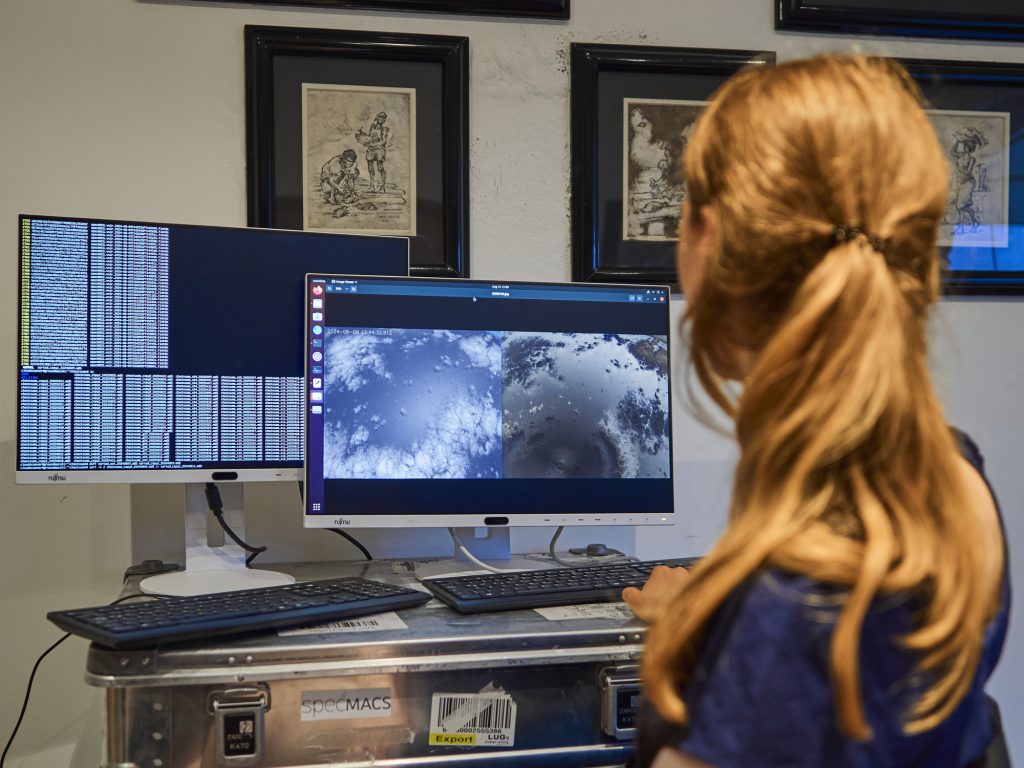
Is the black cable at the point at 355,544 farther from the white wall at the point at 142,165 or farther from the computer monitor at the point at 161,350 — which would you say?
the computer monitor at the point at 161,350

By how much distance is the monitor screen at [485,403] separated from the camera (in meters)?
1.30

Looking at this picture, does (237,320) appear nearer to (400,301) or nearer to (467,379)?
(400,301)

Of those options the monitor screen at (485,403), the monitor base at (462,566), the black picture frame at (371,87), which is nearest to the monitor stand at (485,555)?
the monitor base at (462,566)

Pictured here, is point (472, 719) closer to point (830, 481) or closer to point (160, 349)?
point (830, 481)

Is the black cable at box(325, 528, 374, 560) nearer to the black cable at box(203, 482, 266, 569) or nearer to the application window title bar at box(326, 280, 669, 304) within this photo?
the black cable at box(203, 482, 266, 569)

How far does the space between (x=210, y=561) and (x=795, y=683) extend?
1.02 metres

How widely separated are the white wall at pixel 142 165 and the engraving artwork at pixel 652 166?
115 mm

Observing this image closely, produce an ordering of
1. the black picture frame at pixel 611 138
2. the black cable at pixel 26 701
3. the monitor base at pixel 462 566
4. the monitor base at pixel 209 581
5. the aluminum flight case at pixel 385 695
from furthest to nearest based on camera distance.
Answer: the black picture frame at pixel 611 138, the black cable at pixel 26 701, the monitor base at pixel 462 566, the monitor base at pixel 209 581, the aluminum flight case at pixel 385 695

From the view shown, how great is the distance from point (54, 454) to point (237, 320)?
0.30 m

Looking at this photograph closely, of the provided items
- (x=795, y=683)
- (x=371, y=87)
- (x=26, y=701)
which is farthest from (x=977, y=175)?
(x=26, y=701)

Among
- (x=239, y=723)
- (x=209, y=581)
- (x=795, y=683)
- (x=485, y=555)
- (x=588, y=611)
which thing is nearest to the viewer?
(x=795, y=683)

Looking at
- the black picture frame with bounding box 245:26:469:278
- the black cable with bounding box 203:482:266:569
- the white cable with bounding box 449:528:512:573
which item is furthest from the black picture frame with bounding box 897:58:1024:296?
the black cable with bounding box 203:482:266:569

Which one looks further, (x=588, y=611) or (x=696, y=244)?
(x=588, y=611)

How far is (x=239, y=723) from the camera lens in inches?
36.9
